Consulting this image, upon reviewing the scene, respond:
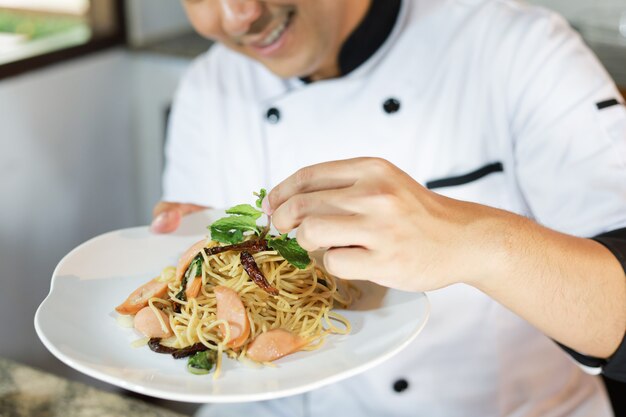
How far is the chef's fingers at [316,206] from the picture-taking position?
899 mm

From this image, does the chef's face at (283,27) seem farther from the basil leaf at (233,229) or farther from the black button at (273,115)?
the basil leaf at (233,229)

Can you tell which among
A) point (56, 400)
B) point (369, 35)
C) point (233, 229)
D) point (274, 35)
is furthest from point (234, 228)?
point (369, 35)

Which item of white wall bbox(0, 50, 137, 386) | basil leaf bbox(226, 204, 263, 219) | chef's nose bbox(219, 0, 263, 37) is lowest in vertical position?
white wall bbox(0, 50, 137, 386)

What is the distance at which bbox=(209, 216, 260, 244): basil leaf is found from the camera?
108 cm

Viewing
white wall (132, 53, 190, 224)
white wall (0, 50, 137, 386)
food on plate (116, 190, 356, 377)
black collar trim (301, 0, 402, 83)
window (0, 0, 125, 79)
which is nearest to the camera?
food on plate (116, 190, 356, 377)

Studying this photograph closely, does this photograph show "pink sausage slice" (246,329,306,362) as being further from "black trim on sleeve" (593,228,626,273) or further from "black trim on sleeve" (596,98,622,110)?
"black trim on sleeve" (596,98,622,110)

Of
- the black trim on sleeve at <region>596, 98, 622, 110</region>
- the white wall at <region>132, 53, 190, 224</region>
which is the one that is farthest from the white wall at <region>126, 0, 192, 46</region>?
the black trim on sleeve at <region>596, 98, 622, 110</region>

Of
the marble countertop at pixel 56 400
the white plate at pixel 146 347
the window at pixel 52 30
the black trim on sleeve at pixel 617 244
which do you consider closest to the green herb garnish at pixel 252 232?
the white plate at pixel 146 347

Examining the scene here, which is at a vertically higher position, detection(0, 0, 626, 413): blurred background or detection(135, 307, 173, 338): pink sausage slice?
detection(135, 307, 173, 338): pink sausage slice

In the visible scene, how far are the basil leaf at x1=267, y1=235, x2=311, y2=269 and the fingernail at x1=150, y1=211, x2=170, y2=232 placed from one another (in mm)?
243

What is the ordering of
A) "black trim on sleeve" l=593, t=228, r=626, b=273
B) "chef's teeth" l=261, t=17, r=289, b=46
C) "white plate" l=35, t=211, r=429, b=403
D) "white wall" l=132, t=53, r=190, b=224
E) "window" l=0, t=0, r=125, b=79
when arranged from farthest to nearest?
1. "white wall" l=132, t=53, r=190, b=224
2. "window" l=0, t=0, r=125, b=79
3. "chef's teeth" l=261, t=17, r=289, b=46
4. "black trim on sleeve" l=593, t=228, r=626, b=273
5. "white plate" l=35, t=211, r=429, b=403

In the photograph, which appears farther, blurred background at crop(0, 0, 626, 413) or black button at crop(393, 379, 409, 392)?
blurred background at crop(0, 0, 626, 413)

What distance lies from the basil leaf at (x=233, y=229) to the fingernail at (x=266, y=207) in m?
0.06

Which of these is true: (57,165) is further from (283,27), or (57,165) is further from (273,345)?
(273,345)
